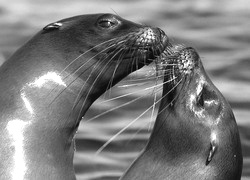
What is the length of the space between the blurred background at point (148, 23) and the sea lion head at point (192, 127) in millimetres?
999

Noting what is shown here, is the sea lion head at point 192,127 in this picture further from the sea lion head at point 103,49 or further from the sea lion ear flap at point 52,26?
the sea lion ear flap at point 52,26

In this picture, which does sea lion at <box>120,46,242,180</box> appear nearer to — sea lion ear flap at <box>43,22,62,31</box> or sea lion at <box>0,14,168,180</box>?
sea lion at <box>0,14,168,180</box>

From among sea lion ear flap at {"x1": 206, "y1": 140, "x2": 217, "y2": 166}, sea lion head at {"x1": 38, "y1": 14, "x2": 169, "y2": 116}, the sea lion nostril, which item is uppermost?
sea lion head at {"x1": 38, "y1": 14, "x2": 169, "y2": 116}

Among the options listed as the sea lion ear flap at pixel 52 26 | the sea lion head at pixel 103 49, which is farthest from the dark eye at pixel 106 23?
the sea lion ear flap at pixel 52 26

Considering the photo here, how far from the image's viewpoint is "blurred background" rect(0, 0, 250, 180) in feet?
47.5

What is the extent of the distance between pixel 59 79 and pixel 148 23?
7.86m

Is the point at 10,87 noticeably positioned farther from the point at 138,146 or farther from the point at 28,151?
the point at 138,146

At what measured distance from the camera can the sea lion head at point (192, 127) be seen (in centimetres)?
1144

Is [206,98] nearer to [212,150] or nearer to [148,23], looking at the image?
[212,150]

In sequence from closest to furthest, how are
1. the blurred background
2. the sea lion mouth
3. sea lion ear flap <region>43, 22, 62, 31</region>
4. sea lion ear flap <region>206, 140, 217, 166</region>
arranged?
sea lion ear flap <region>206, 140, 217, 166</region> → the sea lion mouth → sea lion ear flap <region>43, 22, 62, 31</region> → the blurred background

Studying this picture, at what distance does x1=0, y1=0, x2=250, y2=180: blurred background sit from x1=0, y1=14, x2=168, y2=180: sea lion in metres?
1.10

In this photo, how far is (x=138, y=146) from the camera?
14.7 metres

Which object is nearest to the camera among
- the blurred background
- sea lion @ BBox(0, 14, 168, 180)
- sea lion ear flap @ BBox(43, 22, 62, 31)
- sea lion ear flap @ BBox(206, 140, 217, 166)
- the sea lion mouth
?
sea lion @ BBox(0, 14, 168, 180)

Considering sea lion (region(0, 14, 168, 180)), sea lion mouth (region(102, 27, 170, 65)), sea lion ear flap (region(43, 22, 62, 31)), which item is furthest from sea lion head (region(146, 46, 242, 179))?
sea lion ear flap (region(43, 22, 62, 31))
